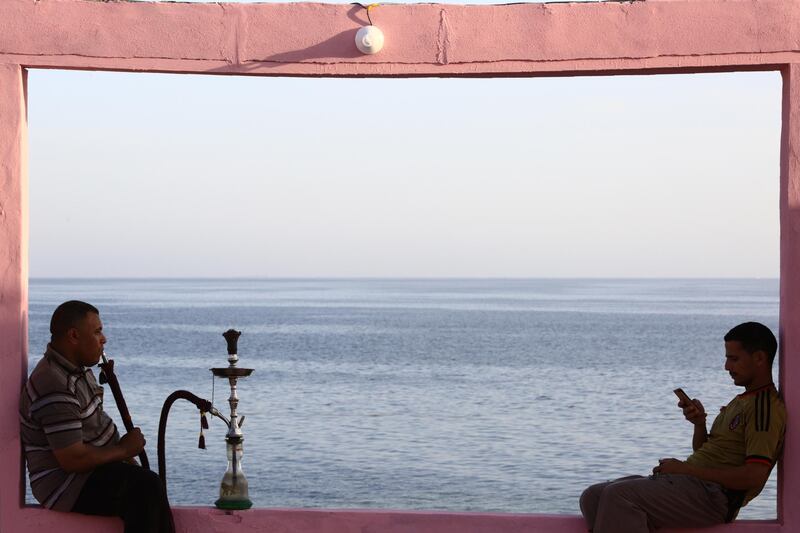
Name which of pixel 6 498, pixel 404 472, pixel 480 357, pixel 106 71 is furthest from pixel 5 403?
pixel 480 357

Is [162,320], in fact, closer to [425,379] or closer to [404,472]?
[425,379]

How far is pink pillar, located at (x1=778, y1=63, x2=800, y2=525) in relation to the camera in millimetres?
4281

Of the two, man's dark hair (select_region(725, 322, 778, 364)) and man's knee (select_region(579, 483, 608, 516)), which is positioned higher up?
man's dark hair (select_region(725, 322, 778, 364))

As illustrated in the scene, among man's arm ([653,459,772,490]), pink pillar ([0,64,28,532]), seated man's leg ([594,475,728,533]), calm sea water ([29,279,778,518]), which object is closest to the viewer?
man's arm ([653,459,772,490])

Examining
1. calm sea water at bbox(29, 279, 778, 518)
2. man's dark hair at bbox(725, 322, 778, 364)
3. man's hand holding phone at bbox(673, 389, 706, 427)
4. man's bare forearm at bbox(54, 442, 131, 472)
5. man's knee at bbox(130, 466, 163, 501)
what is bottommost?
calm sea water at bbox(29, 279, 778, 518)

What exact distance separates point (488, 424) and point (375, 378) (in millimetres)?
8467

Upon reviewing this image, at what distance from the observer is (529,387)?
86.9 ft

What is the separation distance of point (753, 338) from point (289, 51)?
1.95m

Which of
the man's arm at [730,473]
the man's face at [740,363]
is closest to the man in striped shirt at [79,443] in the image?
the man's arm at [730,473]

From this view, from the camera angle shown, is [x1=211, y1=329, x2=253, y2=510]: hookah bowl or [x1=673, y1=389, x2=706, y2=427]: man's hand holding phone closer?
[x1=673, y1=389, x2=706, y2=427]: man's hand holding phone

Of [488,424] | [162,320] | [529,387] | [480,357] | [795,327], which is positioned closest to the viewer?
[795,327]

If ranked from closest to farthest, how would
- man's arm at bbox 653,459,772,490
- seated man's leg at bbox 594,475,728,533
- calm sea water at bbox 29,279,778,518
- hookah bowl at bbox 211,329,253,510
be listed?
man's arm at bbox 653,459,772,490 → seated man's leg at bbox 594,475,728,533 → hookah bowl at bbox 211,329,253,510 → calm sea water at bbox 29,279,778,518

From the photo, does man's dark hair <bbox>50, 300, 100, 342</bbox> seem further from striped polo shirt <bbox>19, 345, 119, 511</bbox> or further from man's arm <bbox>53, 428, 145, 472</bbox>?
man's arm <bbox>53, 428, 145, 472</bbox>

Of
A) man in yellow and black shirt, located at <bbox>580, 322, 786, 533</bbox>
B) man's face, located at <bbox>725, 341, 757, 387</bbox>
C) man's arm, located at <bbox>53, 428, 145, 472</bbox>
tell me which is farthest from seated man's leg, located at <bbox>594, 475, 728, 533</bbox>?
man's arm, located at <bbox>53, 428, 145, 472</bbox>
